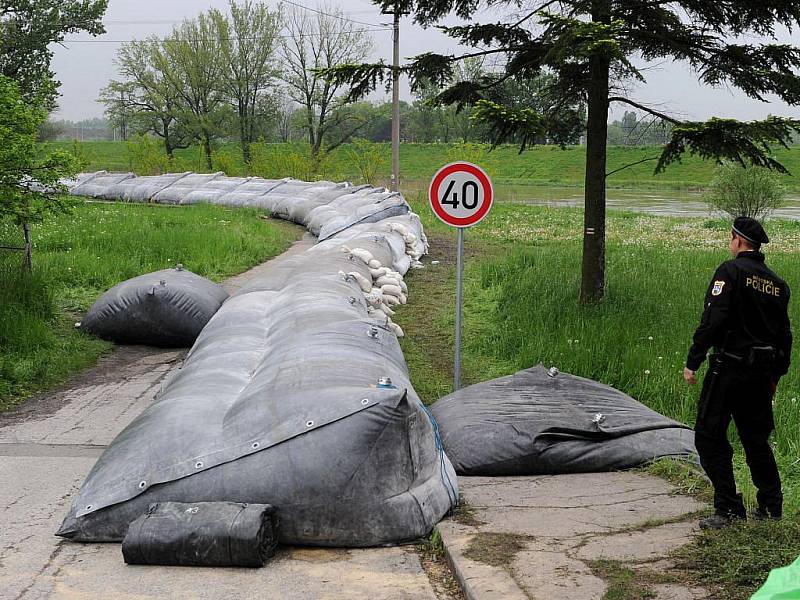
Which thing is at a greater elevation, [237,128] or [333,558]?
[237,128]

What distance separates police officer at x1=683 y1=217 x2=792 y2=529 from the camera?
4.78m

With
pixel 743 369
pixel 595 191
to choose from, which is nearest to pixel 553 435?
pixel 743 369

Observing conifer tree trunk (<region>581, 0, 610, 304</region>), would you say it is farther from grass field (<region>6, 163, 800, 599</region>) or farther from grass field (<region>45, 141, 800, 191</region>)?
grass field (<region>45, 141, 800, 191</region>)

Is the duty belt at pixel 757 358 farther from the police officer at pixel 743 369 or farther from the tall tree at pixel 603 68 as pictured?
the tall tree at pixel 603 68

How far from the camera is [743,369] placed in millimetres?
4762

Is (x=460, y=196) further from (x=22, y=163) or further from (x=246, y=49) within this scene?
(x=246, y=49)

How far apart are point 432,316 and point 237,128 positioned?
46.5 metres

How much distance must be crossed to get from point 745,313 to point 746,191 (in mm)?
25969

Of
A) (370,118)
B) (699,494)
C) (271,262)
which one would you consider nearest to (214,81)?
(370,118)

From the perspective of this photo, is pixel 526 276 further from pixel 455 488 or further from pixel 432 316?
pixel 455 488

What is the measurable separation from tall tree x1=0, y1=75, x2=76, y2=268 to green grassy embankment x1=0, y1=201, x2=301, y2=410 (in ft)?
2.86

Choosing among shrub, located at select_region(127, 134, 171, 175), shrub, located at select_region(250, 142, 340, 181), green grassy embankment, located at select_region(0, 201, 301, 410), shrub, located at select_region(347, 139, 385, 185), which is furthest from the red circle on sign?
shrub, located at select_region(127, 134, 171, 175)

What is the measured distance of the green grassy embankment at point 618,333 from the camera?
4.38m

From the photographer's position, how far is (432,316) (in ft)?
40.3
